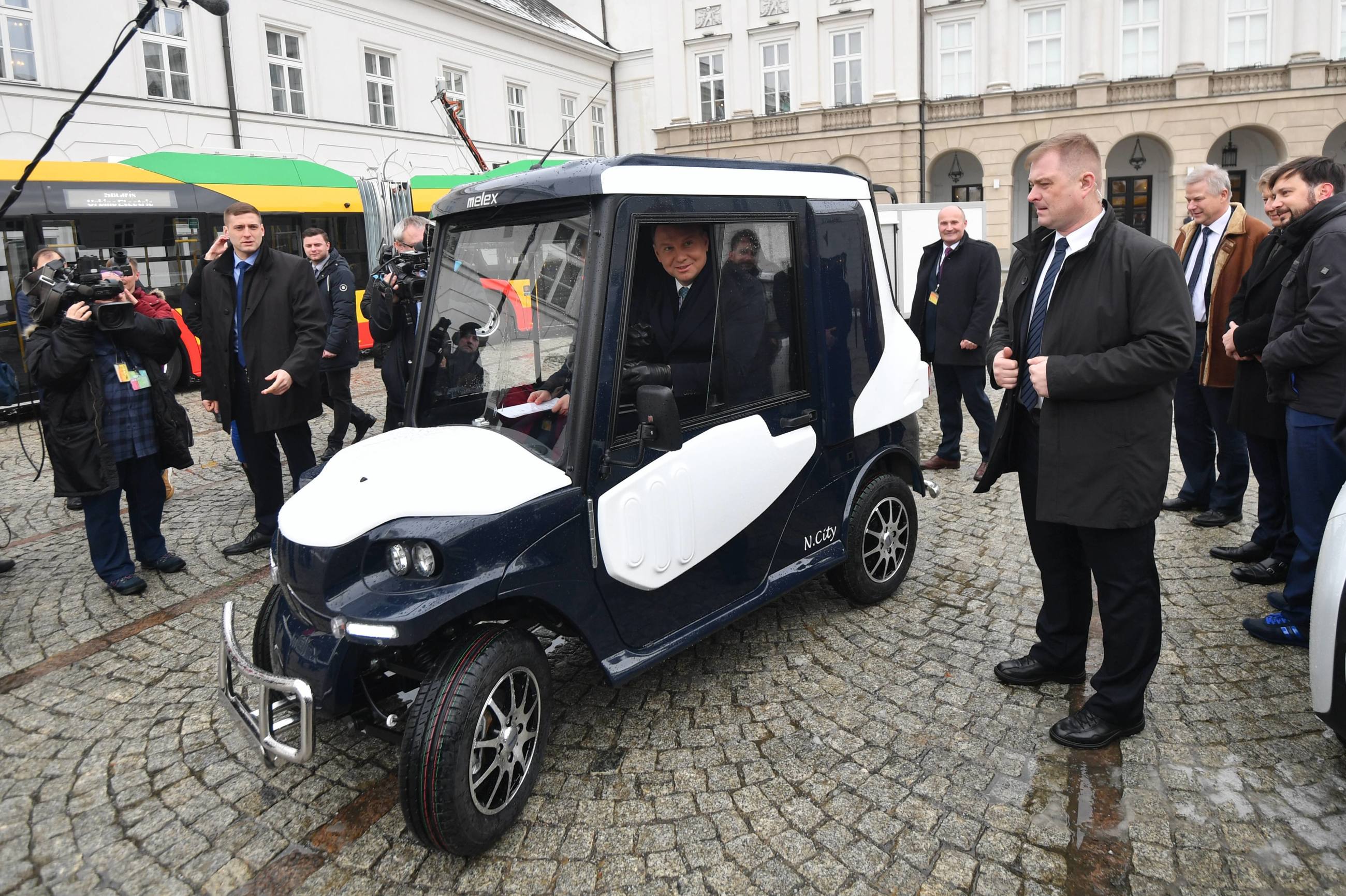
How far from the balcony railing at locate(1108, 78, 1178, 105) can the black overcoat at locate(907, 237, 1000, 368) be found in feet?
88.4

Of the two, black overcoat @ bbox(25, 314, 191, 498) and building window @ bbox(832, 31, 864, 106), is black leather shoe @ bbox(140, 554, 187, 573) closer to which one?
black overcoat @ bbox(25, 314, 191, 498)

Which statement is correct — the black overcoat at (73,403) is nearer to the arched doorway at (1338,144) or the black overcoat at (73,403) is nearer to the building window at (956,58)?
the building window at (956,58)

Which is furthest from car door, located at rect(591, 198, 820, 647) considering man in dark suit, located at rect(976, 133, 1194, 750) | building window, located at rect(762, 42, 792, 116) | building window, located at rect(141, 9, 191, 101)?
building window, located at rect(762, 42, 792, 116)

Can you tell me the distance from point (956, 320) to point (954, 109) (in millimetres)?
27341

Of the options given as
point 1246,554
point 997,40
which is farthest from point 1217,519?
point 997,40

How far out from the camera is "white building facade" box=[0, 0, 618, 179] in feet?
58.6

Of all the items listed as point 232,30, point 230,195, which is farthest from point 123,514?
point 232,30

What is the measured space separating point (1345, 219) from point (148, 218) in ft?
48.2

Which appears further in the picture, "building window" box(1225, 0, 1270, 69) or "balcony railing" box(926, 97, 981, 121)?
"balcony railing" box(926, 97, 981, 121)

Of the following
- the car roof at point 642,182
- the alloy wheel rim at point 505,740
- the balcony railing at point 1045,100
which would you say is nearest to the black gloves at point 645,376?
the car roof at point 642,182

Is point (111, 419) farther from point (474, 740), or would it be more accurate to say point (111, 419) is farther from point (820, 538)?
point (820, 538)

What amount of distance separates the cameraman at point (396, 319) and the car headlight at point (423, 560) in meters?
3.96

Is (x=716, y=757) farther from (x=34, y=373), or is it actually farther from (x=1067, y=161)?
(x=34, y=373)

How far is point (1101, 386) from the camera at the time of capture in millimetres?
2967
